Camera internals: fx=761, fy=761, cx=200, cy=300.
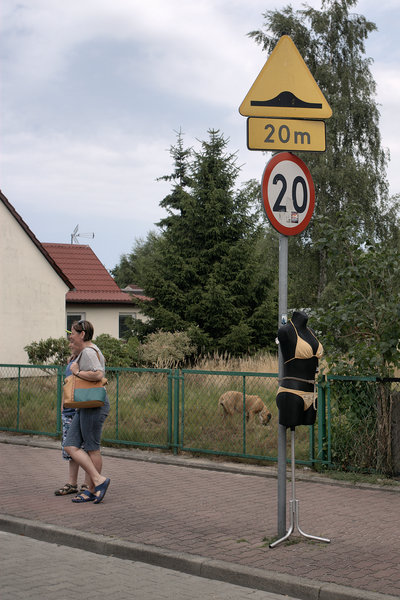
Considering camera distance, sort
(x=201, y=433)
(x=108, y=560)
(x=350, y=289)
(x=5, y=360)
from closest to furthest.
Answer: (x=108, y=560) → (x=350, y=289) → (x=201, y=433) → (x=5, y=360)

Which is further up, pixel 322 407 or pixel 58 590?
pixel 322 407

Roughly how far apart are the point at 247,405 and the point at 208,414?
57cm

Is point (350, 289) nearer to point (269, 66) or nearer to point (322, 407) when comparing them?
point (322, 407)

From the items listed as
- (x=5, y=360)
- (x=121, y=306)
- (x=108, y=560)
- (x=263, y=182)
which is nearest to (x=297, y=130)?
(x=263, y=182)

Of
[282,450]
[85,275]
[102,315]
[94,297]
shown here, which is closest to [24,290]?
[94,297]

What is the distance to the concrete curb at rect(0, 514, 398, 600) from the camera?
4871mm

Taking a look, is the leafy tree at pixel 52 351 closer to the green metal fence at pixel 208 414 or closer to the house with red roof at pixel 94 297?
the green metal fence at pixel 208 414

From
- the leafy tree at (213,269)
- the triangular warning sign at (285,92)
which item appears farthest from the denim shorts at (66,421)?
the leafy tree at (213,269)

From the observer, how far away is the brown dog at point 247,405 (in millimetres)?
10125

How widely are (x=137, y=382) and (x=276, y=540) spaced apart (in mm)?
5221

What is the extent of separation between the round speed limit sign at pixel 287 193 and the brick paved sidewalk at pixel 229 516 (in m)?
2.53

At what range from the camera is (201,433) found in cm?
1036

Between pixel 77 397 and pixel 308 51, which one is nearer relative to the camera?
pixel 77 397

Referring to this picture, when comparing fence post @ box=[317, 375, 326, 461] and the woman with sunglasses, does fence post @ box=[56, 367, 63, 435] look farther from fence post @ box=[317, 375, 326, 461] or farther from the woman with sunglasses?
fence post @ box=[317, 375, 326, 461]
